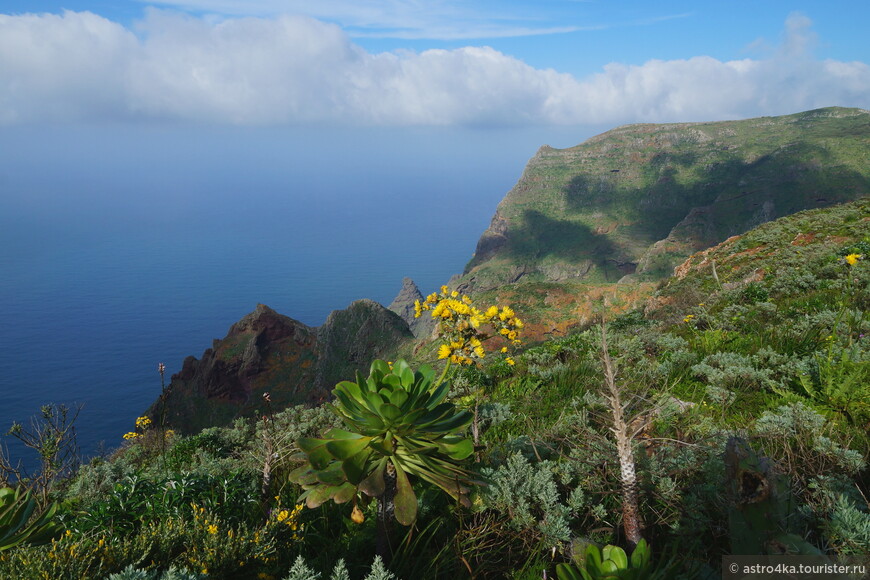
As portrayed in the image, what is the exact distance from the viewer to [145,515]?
303cm

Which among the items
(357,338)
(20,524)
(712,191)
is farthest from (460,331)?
(712,191)

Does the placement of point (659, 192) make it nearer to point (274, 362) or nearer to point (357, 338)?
point (357, 338)

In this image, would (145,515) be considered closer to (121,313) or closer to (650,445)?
(650,445)

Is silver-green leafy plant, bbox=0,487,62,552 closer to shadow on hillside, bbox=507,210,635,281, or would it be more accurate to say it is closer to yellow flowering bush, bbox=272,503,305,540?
yellow flowering bush, bbox=272,503,305,540

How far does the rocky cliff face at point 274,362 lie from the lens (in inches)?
1977

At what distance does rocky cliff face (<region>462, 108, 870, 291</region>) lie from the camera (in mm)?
100750

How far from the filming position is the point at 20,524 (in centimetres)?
245

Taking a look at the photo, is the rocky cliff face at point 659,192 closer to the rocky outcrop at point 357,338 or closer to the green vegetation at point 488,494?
the rocky outcrop at point 357,338

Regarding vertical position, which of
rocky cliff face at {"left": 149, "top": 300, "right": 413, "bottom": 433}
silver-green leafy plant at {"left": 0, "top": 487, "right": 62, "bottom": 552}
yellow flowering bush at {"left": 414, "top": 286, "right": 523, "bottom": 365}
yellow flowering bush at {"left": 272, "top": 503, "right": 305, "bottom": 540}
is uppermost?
yellow flowering bush at {"left": 414, "top": 286, "right": 523, "bottom": 365}

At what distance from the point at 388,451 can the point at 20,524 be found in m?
1.98

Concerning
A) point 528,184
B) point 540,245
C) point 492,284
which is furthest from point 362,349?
point 528,184

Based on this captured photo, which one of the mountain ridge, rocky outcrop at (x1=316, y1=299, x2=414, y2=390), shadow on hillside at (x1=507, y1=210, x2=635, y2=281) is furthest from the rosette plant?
shadow on hillside at (x1=507, y1=210, x2=635, y2=281)

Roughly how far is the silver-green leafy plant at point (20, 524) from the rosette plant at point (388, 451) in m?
1.30

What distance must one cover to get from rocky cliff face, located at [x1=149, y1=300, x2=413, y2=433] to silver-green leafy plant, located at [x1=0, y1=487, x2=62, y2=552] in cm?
4677
